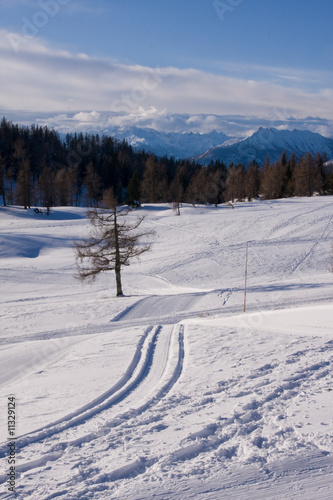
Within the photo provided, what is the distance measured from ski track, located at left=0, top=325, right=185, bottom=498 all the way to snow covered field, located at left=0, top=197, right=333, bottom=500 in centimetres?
3

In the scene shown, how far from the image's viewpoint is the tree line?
7944cm

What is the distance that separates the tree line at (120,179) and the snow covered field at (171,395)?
1950 inches

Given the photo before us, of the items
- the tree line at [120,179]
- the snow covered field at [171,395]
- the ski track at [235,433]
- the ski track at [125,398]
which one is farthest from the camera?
the tree line at [120,179]

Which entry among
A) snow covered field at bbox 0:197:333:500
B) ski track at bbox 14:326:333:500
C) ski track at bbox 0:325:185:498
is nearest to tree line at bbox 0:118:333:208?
snow covered field at bbox 0:197:333:500

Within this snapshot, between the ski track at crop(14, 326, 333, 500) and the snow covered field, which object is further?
the ski track at crop(14, 326, 333, 500)

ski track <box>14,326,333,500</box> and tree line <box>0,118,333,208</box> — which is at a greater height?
tree line <box>0,118,333,208</box>

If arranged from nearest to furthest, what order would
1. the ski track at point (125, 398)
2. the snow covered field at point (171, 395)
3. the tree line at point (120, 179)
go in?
the snow covered field at point (171, 395) < the ski track at point (125, 398) < the tree line at point (120, 179)

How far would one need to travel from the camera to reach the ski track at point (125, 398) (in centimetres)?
607

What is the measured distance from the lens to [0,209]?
69625 millimetres

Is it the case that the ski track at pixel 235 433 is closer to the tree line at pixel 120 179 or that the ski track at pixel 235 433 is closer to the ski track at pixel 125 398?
the ski track at pixel 125 398

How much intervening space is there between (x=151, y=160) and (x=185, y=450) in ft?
305

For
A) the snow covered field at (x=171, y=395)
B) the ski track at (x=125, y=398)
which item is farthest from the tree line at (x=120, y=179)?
the ski track at (x=125, y=398)

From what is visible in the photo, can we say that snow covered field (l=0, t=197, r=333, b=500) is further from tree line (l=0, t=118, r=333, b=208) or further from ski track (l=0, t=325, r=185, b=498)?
tree line (l=0, t=118, r=333, b=208)

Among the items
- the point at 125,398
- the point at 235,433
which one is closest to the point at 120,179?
the point at 125,398
